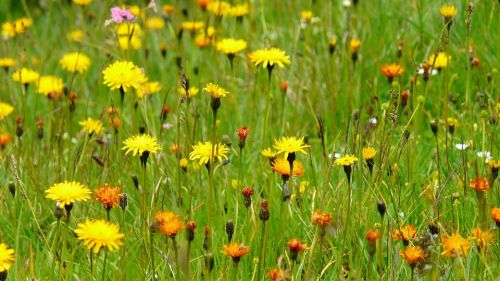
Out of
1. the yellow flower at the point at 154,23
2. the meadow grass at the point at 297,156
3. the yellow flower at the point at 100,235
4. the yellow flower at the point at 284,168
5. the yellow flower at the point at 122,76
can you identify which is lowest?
the meadow grass at the point at 297,156

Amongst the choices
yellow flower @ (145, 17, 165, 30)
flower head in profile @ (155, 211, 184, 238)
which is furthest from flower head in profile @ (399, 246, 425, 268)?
yellow flower @ (145, 17, 165, 30)

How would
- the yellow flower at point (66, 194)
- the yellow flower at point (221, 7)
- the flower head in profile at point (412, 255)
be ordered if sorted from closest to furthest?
the flower head in profile at point (412, 255), the yellow flower at point (66, 194), the yellow flower at point (221, 7)

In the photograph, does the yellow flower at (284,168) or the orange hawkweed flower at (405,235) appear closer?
the orange hawkweed flower at (405,235)

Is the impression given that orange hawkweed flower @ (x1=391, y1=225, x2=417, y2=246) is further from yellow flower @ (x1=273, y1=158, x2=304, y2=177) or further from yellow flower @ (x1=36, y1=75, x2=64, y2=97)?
yellow flower @ (x1=36, y1=75, x2=64, y2=97)

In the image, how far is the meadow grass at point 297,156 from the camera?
2.14m

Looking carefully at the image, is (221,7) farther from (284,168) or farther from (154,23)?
(284,168)

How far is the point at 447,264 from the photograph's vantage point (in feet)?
7.02

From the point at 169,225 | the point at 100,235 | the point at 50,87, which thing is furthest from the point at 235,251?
the point at 50,87

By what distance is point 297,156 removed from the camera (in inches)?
115

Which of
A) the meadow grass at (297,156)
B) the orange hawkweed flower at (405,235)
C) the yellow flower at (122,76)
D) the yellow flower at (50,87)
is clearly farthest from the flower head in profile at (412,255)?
the yellow flower at (50,87)

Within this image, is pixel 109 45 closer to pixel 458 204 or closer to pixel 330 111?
pixel 330 111

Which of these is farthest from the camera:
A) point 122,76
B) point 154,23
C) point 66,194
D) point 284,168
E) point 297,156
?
point 154,23

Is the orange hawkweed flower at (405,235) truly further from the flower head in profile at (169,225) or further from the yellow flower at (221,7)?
the yellow flower at (221,7)

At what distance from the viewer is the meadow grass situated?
2.14 metres
